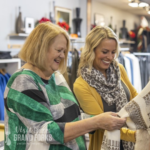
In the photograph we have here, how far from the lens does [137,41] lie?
19.2 ft

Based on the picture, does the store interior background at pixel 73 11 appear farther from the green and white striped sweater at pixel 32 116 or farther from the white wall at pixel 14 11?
the green and white striped sweater at pixel 32 116

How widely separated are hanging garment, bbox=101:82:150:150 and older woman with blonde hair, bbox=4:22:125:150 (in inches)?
2.1

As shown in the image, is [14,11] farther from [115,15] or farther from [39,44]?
[115,15]

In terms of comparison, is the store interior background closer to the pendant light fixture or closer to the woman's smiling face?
the pendant light fixture

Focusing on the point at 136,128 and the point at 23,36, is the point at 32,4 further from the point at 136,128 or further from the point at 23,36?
the point at 136,128

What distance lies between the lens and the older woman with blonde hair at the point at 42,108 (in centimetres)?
98

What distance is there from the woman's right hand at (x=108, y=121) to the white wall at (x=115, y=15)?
146 inches

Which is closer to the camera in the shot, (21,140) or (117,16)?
(21,140)

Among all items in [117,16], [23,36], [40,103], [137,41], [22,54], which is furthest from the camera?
[137,41]

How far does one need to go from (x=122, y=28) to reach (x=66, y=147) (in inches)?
192

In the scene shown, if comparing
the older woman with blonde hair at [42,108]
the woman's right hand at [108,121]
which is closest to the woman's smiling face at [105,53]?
the older woman with blonde hair at [42,108]

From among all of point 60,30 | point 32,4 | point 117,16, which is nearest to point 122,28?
point 117,16

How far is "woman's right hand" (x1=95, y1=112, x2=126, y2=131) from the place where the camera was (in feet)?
3.43

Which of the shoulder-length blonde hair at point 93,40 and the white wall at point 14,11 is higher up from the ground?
the white wall at point 14,11
